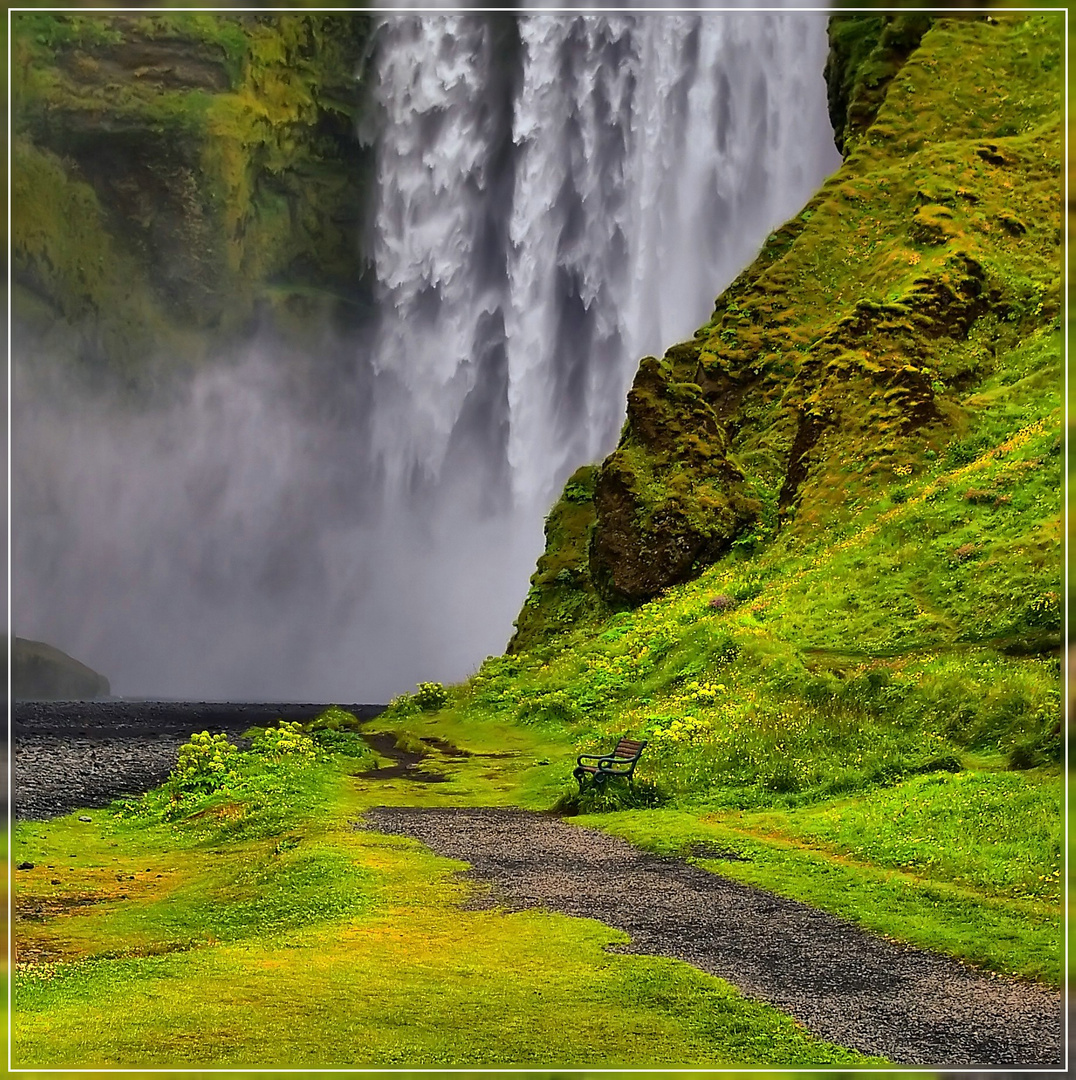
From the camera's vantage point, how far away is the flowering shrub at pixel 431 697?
37.4m

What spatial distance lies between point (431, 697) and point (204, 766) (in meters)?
14.7

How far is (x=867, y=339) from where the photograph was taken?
36.4m

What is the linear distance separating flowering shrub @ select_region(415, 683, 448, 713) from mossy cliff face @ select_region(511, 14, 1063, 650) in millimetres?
7323

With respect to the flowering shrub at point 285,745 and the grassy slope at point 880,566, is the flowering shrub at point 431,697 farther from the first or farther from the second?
the flowering shrub at point 285,745

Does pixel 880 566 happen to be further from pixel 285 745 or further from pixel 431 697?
pixel 431 697

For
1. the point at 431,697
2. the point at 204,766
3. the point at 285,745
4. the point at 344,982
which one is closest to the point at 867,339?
the point at 431,697

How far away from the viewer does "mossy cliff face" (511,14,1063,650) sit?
3341cm

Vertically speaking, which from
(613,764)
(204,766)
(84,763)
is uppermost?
(613,764)

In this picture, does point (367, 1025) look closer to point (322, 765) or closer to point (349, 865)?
point (349, 865)

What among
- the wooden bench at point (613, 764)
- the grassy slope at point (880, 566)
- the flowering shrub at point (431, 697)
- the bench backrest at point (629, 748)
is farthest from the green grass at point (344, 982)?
the flowering shrub at point (431, 697)

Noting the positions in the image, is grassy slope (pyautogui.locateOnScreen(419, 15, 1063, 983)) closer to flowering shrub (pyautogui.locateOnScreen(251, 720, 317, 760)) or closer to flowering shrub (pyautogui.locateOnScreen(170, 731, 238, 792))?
flowering shrub (pyautogui.locateOnScreen(251, 720, 317, 760))

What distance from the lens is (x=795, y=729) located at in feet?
59.5

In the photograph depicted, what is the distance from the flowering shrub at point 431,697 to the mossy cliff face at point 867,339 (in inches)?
288

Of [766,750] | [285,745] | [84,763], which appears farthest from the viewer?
[84,763]
